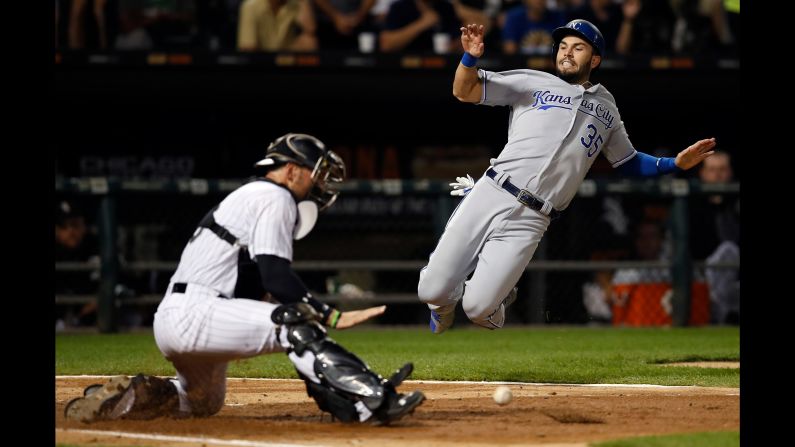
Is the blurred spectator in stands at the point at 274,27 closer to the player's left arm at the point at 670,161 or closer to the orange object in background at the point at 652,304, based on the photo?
the orange object in background at the point at 652,304

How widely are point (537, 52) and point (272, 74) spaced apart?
7.11 ft

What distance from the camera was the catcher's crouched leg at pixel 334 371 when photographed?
4.77m

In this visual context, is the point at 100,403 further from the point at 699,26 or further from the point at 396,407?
the point at 699,26

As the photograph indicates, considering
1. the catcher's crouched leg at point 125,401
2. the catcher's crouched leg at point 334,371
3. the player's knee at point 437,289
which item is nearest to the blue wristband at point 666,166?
the player's knee at point 437,289

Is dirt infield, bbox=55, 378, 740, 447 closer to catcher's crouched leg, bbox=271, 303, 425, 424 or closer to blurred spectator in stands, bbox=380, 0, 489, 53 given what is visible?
catcher's crouched leg, bbox=271, 303, 425, 424

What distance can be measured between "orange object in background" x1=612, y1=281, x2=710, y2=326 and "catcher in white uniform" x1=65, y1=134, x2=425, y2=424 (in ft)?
20.1

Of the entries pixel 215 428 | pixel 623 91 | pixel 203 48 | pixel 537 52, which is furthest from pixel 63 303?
pixel 215 428

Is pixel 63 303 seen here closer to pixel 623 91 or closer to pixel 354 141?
pixel 354 141

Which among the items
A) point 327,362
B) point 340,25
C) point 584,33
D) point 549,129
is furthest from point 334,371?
point 340,25

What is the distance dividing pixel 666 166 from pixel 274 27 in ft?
16.3

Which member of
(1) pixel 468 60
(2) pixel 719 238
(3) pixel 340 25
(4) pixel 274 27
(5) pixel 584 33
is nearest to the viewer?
(1) pixel 468 60

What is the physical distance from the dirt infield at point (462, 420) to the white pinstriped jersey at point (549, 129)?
1019 millimetres

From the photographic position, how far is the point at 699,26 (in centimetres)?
1124

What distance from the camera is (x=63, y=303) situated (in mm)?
10258
